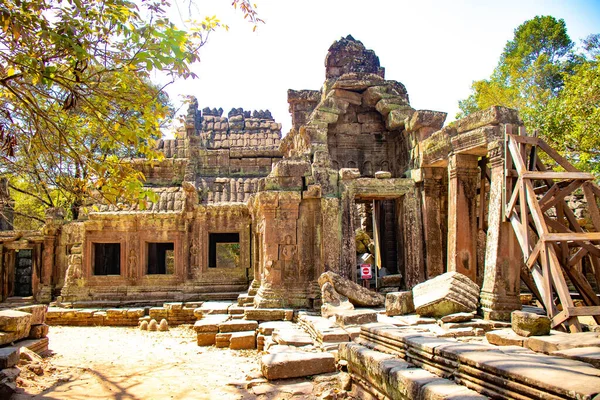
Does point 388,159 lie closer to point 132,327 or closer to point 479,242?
→ point 479,242

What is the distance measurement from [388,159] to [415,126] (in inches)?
77.9

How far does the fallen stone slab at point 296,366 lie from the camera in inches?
230

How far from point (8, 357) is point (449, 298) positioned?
6564 mm

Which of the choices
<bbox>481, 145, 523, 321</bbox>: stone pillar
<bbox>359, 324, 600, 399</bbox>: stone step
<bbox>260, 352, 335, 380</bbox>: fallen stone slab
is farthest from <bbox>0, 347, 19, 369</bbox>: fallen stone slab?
<bbox>481, 145, 523, 321</bbox>: stone pillar

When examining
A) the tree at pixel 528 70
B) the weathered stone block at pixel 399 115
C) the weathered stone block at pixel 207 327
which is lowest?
the weathered stone block at pixel 207 327

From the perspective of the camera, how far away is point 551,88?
24.6 m

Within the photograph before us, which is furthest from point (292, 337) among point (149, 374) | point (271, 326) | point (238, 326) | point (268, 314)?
point (268, 314)

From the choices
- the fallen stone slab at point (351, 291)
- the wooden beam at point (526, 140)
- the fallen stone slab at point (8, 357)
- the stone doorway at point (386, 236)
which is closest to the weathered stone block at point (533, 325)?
the wooden beam at point (526, 140)

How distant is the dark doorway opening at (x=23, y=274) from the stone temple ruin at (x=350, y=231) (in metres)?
0.10

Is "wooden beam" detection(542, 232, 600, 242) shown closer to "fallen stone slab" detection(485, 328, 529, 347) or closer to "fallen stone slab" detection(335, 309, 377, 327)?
"fallen stone slab" detection(485, 328, 529, 347)

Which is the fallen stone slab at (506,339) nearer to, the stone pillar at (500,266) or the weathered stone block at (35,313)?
the stone pillar at (500,266)

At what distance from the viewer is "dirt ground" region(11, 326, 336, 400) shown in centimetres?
573

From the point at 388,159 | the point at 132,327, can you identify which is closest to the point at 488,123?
the point at 388,159

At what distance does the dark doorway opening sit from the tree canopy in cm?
1913
